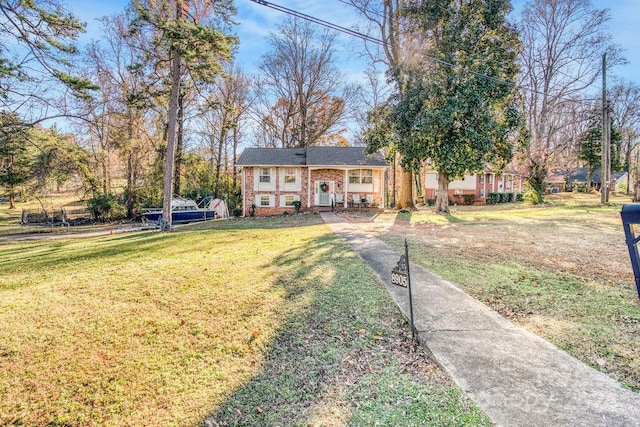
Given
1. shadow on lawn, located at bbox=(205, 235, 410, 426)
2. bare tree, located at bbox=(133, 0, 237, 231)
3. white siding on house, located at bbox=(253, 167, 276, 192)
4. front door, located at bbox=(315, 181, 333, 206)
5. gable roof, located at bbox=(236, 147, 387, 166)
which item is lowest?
shadow on lawn, located at bbox=(205, 235, 410, 426)

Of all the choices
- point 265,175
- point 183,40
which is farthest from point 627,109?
point 183,40

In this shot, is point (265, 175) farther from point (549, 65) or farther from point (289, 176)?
point (549, 65)

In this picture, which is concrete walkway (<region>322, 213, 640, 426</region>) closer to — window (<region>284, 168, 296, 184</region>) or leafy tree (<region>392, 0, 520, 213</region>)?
leafy tree (<region>392, 0, 520, 213</region>)

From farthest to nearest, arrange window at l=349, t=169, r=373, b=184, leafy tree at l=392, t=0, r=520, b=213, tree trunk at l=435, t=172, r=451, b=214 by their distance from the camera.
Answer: window at l=349, t=169, r=373, b=184
tree trunk at l=435, t=172, r=451, b=214
leafy tree at l=392, t=0, r=520, b=213

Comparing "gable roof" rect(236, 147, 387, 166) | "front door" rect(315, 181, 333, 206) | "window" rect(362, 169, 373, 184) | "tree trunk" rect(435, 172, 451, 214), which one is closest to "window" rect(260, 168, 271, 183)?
"gable roof" rect(236, 147, 387, 166)

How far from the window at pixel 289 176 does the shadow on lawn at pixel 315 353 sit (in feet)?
54.9

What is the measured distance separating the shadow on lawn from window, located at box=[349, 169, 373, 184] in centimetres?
1714

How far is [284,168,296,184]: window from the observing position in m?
22.4

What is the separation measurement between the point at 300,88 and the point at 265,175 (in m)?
13.6

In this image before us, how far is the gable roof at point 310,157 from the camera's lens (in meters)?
22.0

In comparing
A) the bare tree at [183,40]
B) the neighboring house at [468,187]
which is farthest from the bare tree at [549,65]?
the bare tree at [183,40]

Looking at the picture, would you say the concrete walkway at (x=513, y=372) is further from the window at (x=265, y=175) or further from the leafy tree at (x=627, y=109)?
the leafy tree at (x=627, y=109)

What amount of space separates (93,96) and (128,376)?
10.3 meters

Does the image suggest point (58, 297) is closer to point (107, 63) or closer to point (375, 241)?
point (375, 241)
